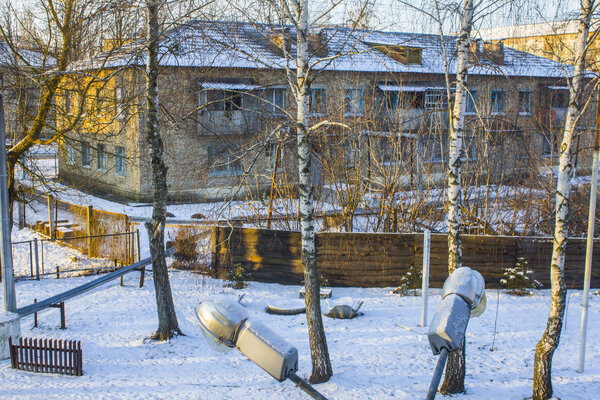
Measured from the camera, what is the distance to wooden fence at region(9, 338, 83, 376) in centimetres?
793

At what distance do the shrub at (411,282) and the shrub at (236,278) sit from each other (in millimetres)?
3670

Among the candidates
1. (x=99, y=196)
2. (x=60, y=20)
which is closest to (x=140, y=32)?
(x=60, y=20)

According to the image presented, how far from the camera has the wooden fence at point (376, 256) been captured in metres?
12.8

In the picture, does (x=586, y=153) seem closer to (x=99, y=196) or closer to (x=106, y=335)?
(x=106, y=335)

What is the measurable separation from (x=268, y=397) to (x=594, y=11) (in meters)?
6.80

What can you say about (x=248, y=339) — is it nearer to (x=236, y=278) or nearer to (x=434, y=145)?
(x=236, y=278)

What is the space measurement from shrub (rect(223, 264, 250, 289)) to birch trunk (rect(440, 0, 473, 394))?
6.16 m

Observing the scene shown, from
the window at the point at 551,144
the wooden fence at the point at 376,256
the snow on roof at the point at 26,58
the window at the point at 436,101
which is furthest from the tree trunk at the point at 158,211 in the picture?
the window at the point at 436,101

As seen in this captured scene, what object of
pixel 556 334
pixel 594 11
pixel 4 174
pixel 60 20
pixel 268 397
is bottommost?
pixel 268 397

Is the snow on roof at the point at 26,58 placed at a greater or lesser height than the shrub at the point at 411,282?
greater

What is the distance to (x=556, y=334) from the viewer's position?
728 centimetres

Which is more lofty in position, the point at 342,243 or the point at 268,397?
the point at 342,243

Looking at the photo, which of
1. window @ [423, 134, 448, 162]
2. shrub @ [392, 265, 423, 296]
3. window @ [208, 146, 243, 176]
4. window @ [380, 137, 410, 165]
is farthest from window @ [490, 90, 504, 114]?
window @ [208, 146, 243, 176]

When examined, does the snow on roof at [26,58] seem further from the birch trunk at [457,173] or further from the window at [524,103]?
the window at [524,103]
